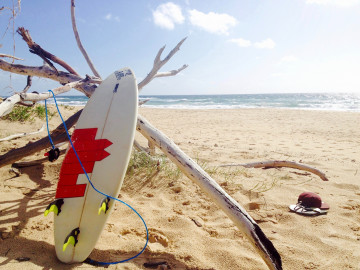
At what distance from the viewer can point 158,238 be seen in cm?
182

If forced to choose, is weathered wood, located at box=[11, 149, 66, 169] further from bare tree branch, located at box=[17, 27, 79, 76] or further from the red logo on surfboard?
the red logo on surfboard

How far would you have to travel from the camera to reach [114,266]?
1.49 meters

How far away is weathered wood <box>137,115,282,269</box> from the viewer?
1438 mm

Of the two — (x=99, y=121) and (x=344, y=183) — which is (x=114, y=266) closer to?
(x=99, y=121)

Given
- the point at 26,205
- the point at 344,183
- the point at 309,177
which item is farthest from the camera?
the point at 309,177

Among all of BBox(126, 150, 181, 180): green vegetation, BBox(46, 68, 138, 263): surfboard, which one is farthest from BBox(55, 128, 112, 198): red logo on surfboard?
BBox(126, 150, 181, 180): green vegetation

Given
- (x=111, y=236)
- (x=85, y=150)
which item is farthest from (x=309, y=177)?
(x=85, y=150)

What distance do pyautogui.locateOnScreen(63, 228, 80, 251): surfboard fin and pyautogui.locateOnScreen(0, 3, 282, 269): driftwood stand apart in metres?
0.81

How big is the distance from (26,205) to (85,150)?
921 mm

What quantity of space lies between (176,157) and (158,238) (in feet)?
2.11

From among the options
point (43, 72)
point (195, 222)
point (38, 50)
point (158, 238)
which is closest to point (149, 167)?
point (195, 222)

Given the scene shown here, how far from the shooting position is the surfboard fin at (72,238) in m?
1.45

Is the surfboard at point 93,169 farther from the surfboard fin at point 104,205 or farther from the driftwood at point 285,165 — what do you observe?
the driftwood at point 285,165

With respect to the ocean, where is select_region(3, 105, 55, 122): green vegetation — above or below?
below
